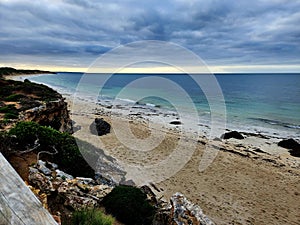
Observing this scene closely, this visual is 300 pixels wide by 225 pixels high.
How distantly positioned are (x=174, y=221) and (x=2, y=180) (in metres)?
5.33

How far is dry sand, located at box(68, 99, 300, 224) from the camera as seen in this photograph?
1030 centimetres

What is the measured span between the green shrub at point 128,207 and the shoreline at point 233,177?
13.0 ft

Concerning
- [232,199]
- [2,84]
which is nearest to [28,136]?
[232,199]

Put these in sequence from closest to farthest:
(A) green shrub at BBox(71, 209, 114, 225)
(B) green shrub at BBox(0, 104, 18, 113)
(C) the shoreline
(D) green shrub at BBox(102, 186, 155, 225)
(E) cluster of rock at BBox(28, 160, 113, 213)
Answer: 1. (A) green shrub at BBox(71, 209, 114, 225)
2. (E) cluster of rock at BBox(28, 160, 113, 213)
3. (D) green shrub at BBox(102, 186, 155, 225)
4. (C) the shoreline
5. (B) green shrub at BBox(0, 104, 18, 113)

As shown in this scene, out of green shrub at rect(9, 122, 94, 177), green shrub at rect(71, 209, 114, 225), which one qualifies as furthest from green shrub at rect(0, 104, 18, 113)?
green shrub at rect(71, 209, 114, 225)

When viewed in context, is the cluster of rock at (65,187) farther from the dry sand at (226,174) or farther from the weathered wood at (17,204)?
the dry sand at (226,174)

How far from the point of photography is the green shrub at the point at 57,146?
812 cm

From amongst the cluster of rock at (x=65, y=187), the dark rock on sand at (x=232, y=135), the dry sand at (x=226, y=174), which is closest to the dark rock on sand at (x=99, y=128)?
the dry sand at (x=226, y=174)

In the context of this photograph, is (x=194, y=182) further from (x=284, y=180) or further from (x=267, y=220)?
(x=284, y=180)

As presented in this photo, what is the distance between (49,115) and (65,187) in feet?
28.5

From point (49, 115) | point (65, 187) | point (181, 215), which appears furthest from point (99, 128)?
point (181, 215)

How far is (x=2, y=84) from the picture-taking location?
23.2m

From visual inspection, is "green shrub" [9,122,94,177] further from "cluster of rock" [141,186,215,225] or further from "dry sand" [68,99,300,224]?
"dry sand" [68,99,300,224]

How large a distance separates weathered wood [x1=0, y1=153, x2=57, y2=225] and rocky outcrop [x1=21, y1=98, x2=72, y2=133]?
37.1ft
